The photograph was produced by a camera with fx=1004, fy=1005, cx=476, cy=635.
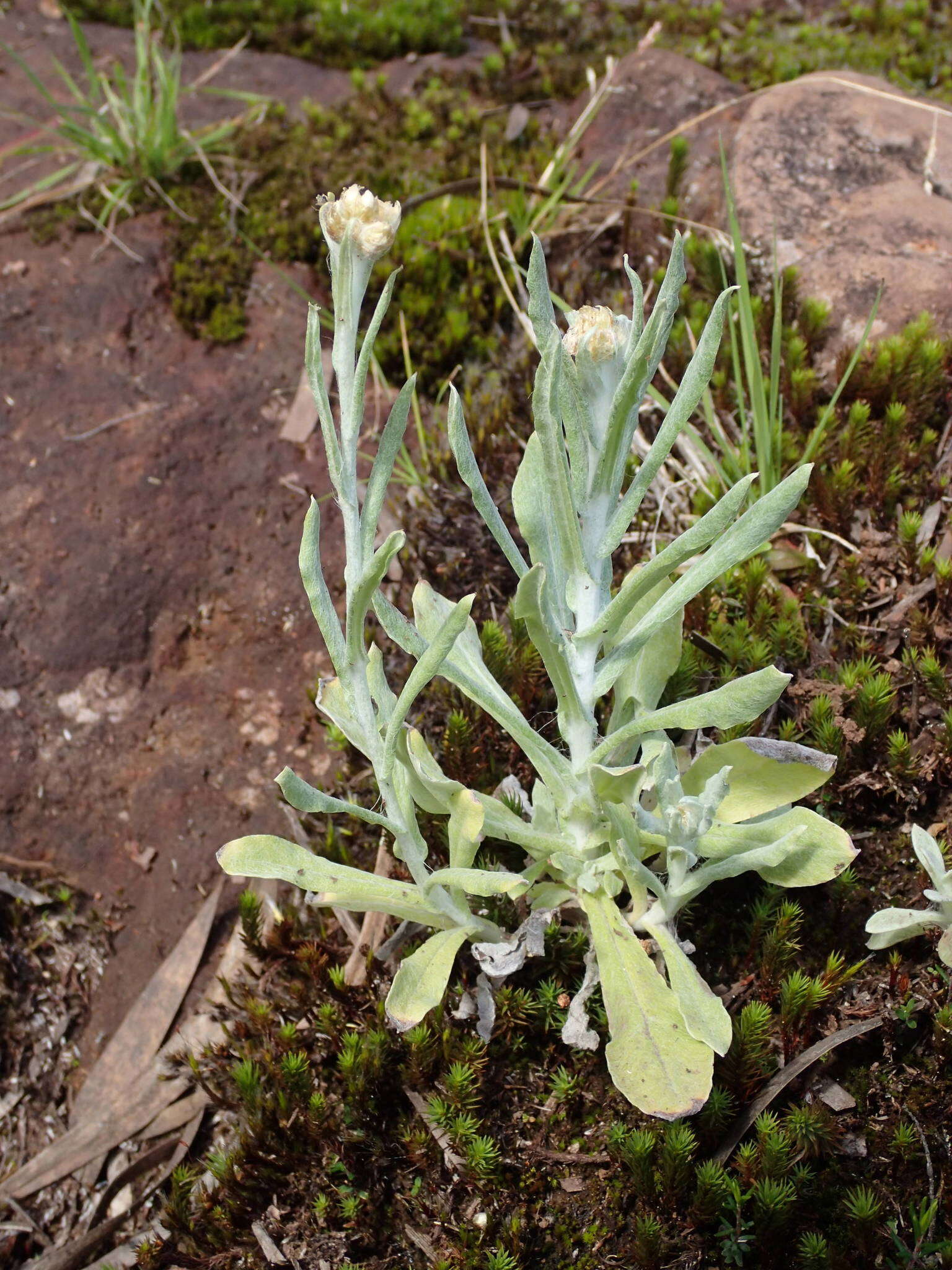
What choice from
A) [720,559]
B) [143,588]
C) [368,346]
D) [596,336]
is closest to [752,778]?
[720,559]

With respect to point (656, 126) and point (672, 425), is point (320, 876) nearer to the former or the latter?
point (672, 425)

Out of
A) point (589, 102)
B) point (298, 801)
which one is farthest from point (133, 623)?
point (589, 102)

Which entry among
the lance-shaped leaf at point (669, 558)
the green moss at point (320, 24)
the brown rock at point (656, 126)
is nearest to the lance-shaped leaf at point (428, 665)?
the lance-shaped leaf at point (669, 558)

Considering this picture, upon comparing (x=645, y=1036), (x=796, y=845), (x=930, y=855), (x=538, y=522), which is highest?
(x=538, y=522)

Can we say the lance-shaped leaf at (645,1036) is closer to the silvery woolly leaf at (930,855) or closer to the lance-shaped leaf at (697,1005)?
the lance-shaped leaf at (697,1005)

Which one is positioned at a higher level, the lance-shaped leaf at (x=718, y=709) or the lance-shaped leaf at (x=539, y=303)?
the lance-shaped leaf at (x=539, y=303)

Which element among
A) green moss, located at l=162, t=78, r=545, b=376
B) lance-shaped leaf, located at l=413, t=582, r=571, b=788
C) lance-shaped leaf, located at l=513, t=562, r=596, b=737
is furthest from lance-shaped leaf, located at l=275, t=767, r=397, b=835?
green moss, located at l=162, t=78, r=545, b=376
